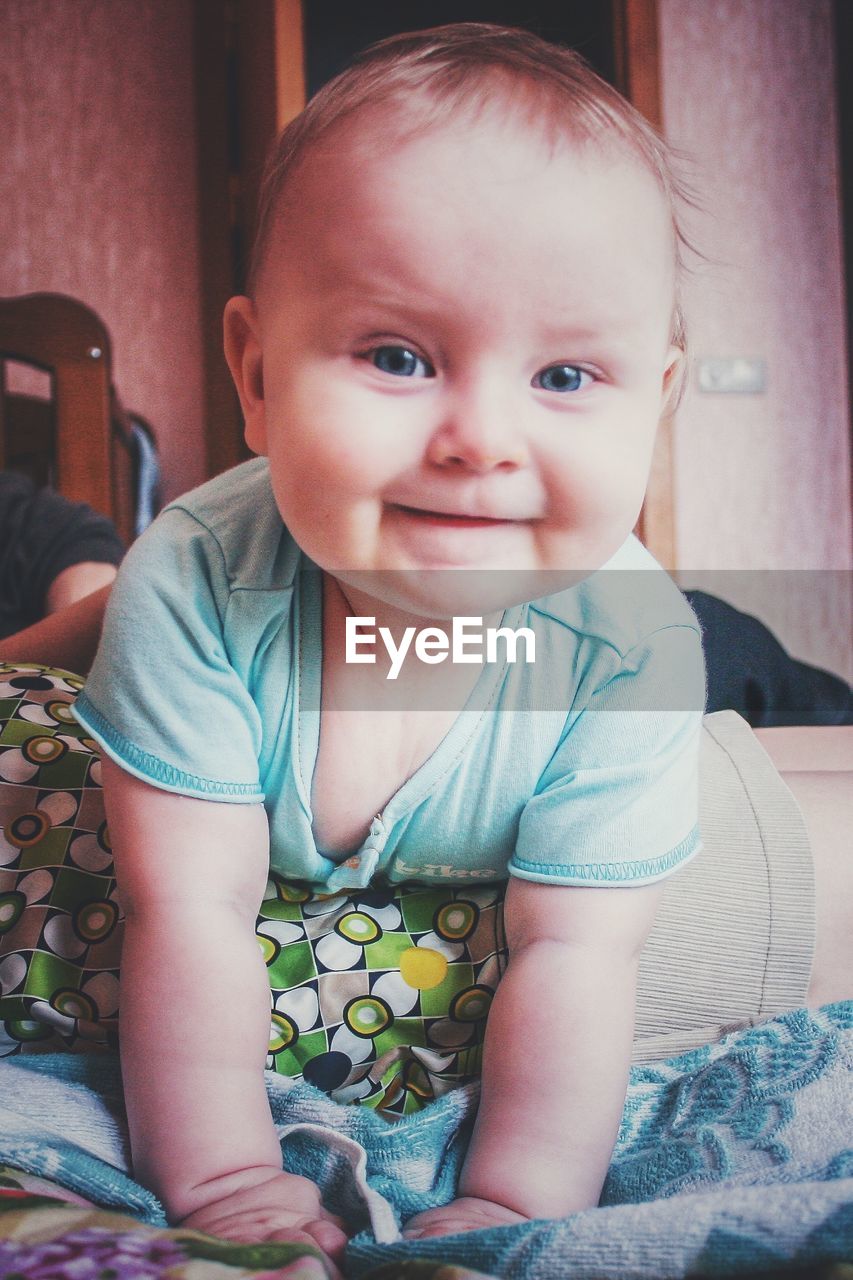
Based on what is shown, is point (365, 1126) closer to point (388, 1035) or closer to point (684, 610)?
point (388, 1035)

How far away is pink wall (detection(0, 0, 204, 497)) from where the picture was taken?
2.48m

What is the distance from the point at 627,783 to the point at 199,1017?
26 centimetres

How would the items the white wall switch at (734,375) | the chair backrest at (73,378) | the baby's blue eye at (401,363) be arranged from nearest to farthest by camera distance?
1. the baby's blue eye at (401,363)
2. the chair backrest at (73,378)
3. the white wall switch at (734,375)

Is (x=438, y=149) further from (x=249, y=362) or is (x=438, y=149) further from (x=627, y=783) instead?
(x=627, y=783)

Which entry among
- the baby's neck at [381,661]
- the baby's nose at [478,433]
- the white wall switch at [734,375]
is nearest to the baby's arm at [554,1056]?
the baby's neck at [381,661]

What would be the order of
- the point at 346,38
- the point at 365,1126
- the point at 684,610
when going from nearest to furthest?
the point at 365,1126 → the point at 684,610 → the point at 346,38

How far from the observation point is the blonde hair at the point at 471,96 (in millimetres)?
461

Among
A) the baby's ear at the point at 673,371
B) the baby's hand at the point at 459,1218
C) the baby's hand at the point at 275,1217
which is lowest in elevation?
the baby's hand at the point at 459,1218

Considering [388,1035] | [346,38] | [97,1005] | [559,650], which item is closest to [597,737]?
[559,650]

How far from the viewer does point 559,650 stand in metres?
0.62

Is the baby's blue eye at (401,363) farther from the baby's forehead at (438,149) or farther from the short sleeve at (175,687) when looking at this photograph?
the short sleeve at (175,687)

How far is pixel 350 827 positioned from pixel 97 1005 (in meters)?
0.18

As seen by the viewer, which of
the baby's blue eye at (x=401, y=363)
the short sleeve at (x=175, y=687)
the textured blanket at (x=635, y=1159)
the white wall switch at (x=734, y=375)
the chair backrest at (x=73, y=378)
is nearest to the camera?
the textured blanket at (x=635, y=1159)

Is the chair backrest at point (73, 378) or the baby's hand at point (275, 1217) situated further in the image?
the chair backrest at point (73, 378)
